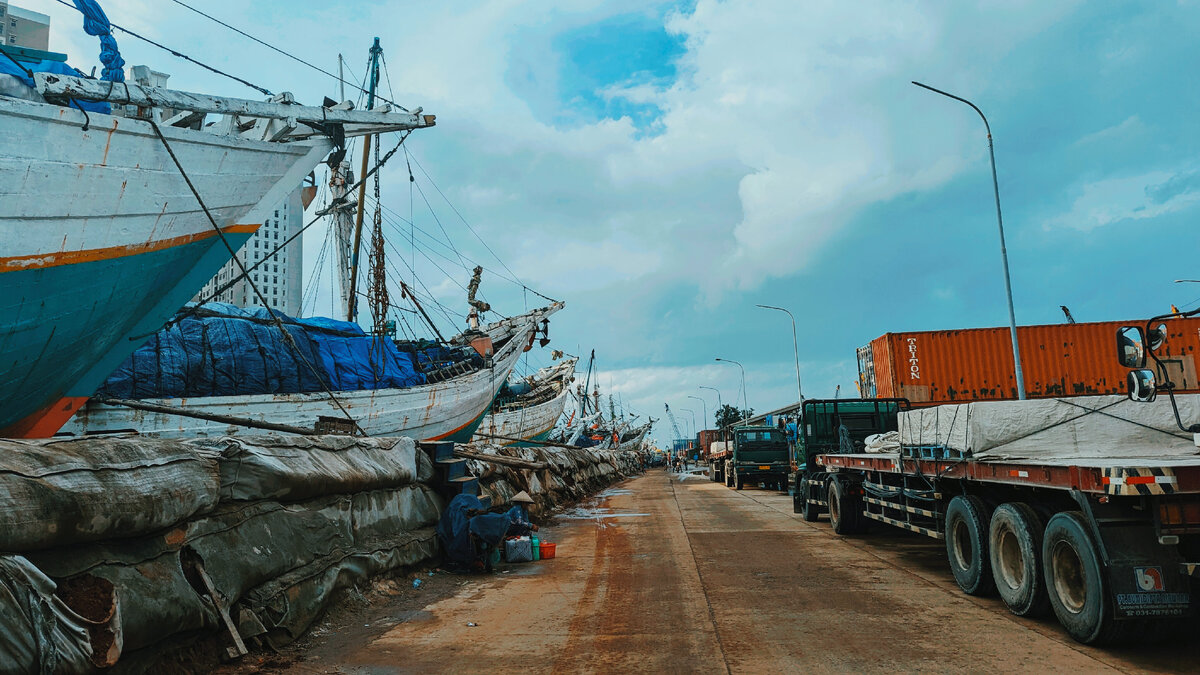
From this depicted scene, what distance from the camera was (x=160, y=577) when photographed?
4527mm

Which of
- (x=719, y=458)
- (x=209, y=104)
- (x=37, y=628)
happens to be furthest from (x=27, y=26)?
(x=37, y=628)

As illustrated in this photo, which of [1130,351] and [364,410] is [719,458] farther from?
[1130,351]

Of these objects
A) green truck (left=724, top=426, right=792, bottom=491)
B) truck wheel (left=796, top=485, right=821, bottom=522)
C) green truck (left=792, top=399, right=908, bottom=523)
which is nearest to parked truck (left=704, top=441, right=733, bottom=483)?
green truck (left=724, top=426, right=792, bottom=491)

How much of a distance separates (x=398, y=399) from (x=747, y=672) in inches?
742

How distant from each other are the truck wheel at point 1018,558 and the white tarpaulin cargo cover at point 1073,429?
1.88 feet

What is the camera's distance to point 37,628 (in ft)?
11.3

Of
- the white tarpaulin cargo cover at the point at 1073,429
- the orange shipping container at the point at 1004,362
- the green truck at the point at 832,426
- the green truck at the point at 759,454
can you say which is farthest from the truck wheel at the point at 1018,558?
the green truck at the point at 759,454

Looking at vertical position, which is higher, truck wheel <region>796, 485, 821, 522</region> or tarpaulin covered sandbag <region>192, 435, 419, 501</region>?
tarpaulin covered sandbag <region>192, 435, 419, 501</region>

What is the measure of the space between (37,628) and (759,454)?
26853 millimetres

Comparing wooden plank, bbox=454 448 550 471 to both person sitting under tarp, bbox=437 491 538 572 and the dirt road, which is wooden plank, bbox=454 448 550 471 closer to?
person sitting under tarp, bbox=437 491 538 572

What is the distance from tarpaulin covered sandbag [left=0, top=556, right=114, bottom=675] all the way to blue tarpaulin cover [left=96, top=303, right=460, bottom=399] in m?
10.7

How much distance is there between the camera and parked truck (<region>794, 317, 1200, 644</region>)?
190 inches

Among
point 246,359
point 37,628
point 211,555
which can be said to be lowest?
point 37,628

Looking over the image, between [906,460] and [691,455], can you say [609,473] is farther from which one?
[691,455]
